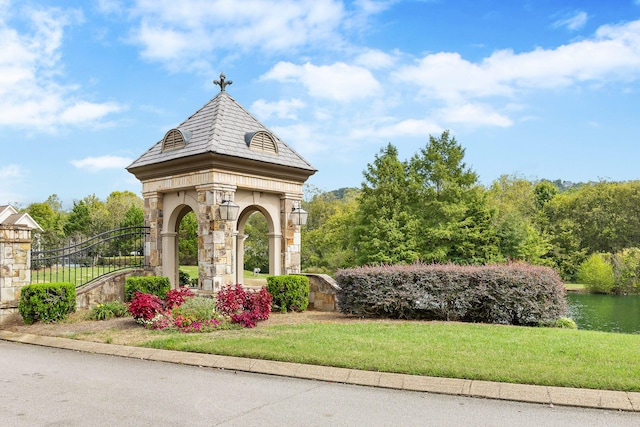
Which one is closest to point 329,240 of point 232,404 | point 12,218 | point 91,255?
point 91,255

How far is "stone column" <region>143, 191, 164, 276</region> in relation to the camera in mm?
15297

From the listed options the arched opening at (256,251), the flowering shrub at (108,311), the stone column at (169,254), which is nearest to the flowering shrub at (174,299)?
the flowering shrub at (108,311)

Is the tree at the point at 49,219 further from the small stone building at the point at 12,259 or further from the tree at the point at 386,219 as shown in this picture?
the small stone building at the point at 12,259

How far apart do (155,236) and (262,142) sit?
4050 millimetres

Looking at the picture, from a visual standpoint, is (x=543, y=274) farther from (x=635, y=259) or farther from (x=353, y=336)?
(x=635, y=259)

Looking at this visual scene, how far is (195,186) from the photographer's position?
14.1 m

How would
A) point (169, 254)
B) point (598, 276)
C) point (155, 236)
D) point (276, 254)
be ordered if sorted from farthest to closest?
point (598, 276) < point (276, 254) < point (155, 236) < point (169, 254)

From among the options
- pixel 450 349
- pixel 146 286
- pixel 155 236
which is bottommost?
pixel 450 349

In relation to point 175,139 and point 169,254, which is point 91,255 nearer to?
point 169,254

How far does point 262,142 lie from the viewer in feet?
49.0

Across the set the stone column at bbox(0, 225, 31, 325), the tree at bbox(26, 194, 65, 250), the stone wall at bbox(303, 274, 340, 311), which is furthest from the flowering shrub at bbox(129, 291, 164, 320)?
the tree at bbox(26, 194, 65, 250)

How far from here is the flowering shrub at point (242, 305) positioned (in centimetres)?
1088

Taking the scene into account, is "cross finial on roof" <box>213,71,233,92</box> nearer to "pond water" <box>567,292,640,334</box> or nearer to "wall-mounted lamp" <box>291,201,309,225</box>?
"wall-mounted lamp" <box>291,201,309,225</box>

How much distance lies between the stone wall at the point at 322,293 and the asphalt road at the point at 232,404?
686 cm
